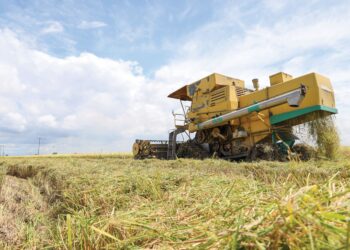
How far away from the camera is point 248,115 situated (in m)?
8.58

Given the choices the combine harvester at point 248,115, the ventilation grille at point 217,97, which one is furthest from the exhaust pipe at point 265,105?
the ventilation grille at point 217,97

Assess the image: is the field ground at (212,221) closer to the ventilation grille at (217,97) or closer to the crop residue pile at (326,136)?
the crop residue pile at (326,136)

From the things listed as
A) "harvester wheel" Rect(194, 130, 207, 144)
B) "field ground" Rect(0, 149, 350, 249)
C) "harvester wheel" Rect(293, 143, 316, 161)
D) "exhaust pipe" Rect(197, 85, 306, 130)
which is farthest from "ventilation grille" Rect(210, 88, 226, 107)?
"field ground" Rect(0, 149, 350, 249)

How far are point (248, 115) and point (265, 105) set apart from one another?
1.19 metres

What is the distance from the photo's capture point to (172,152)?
11.9m

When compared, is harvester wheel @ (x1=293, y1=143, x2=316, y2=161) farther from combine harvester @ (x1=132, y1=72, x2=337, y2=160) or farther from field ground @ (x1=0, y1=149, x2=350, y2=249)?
field ground @ (x1=0, y1=149, x2=350, y2=249)

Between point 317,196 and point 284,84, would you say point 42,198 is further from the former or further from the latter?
point 284,84

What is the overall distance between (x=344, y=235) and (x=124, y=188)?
216 cm

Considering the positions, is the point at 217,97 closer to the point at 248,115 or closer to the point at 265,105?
the point at 248,115

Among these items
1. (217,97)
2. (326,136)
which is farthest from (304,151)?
(217,97)

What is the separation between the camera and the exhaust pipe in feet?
21.1

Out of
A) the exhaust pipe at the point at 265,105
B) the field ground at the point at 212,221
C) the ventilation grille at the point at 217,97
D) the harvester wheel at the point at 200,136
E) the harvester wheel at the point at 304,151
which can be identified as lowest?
the field ground at the point at 212,221

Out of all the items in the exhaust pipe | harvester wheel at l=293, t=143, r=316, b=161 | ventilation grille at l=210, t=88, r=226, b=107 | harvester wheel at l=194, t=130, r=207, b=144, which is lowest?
harvester wheel at l=293, t=143, r=316, b=161

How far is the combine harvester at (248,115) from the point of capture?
22.6 ft
